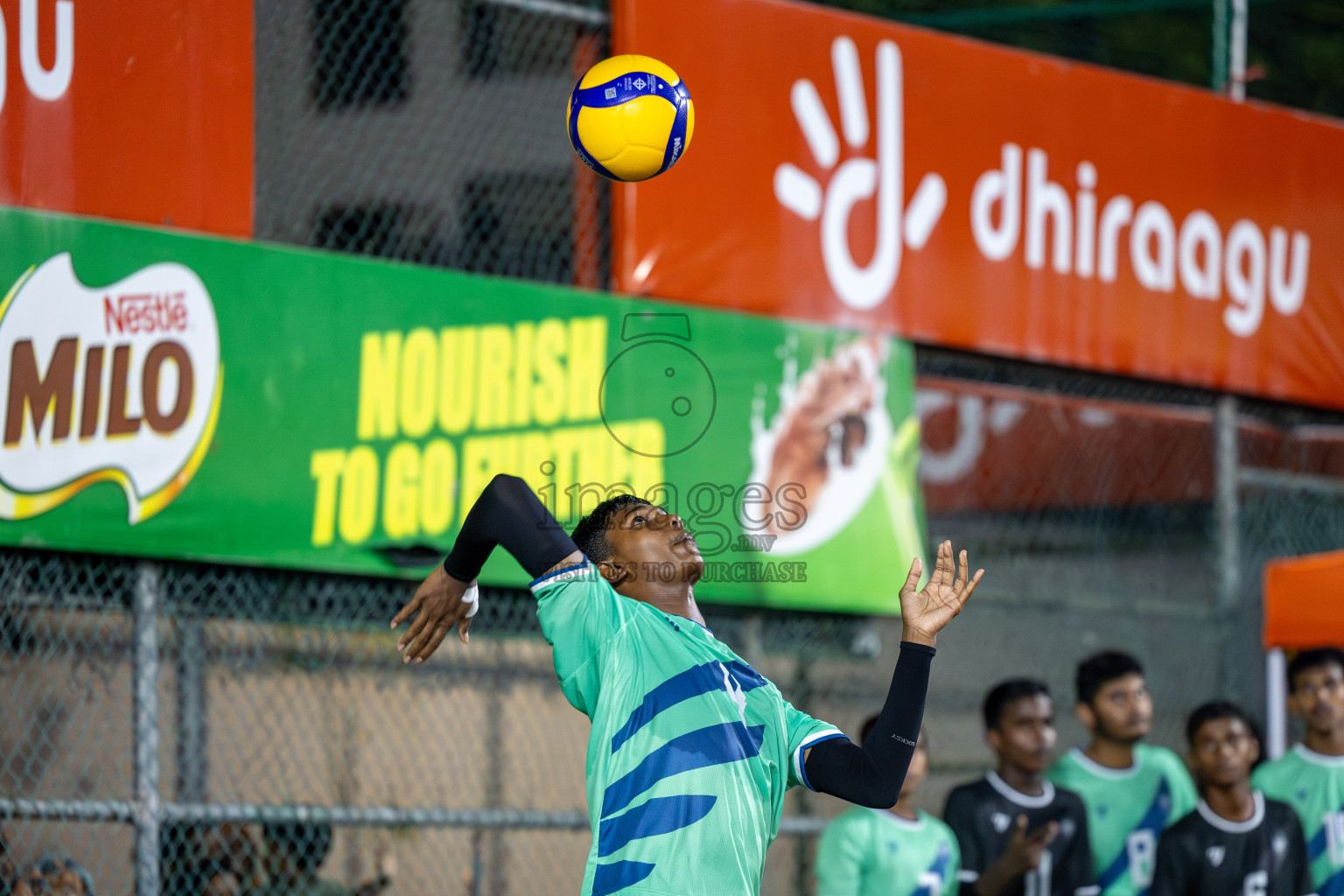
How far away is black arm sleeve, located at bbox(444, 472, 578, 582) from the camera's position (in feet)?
11.3

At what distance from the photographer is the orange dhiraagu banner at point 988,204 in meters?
6.96

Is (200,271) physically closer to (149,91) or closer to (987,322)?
(149,91)

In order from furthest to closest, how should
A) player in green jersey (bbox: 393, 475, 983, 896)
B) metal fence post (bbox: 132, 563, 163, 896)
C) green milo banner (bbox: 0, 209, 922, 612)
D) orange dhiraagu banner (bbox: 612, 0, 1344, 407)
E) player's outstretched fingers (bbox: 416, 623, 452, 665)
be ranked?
orange dhiraagu banner (bbox: 612, 0, 1344, 407) → green milo banner (bbox: 0, 209, 922, 612) → metal fence post (bbox: 132, 563, 163, 896) → player's outstretched fingers (bbox: 416, 623, 452, 665) → player in green jersey (bbox: 393, 475, 983, 896)

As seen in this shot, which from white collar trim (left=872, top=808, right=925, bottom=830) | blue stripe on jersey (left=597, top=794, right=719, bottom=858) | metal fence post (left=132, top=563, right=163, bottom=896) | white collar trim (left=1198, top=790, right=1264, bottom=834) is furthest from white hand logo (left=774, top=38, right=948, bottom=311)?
blue stripe on jersey (left=597, top=794, right=719, bottom=858)

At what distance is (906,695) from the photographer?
3.24 meters

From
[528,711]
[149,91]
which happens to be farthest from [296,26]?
[528,711]

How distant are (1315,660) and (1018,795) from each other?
1462mm

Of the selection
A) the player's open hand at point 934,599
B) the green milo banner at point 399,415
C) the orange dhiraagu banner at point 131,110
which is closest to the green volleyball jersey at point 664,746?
the player's open hand at point 934,599

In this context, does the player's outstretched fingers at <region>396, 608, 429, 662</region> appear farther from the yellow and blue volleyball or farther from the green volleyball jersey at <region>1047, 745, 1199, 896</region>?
the green volleyball jersey at <region>1047, 745, 1199, 896</region>

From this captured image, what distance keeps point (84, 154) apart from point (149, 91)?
31cm

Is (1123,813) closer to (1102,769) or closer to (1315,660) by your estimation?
(1102,769)

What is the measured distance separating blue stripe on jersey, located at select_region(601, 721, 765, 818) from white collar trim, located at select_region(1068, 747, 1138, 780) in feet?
13.1

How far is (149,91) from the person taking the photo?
18.8 ft

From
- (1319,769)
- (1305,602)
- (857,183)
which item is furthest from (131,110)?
(1305,602)
